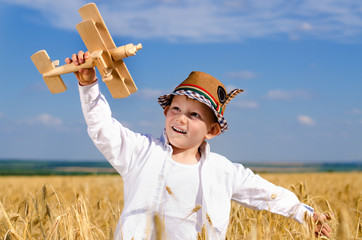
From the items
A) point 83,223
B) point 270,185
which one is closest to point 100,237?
point 83,223

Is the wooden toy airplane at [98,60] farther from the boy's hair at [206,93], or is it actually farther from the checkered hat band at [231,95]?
the checkered hat band at [231,95]

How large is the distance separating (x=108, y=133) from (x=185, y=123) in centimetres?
42

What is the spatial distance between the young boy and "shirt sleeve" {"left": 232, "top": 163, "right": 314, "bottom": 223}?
0.01 m

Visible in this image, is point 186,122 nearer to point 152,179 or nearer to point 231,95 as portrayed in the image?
point 152,179

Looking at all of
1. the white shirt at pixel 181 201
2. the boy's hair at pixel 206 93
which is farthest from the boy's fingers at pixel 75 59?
the white shirt at pixel 181 201

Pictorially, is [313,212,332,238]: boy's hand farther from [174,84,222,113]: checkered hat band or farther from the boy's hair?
[174,84,222,113]: checkered hat band

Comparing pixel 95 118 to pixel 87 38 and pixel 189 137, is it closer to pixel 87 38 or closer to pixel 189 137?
pixel 87 38

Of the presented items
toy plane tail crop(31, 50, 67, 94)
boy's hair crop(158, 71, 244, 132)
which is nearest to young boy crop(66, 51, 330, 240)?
boy's hair crop(158, 71, 244, 132)

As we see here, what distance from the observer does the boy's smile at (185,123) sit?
240 cm

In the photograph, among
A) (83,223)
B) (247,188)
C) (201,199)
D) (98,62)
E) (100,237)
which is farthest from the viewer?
(247,188)

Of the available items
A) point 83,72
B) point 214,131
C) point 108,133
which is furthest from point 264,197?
point 83,72

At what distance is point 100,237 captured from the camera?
Result: 2.30 meters

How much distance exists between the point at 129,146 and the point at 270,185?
3.01ft

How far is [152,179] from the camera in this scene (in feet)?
7.77
